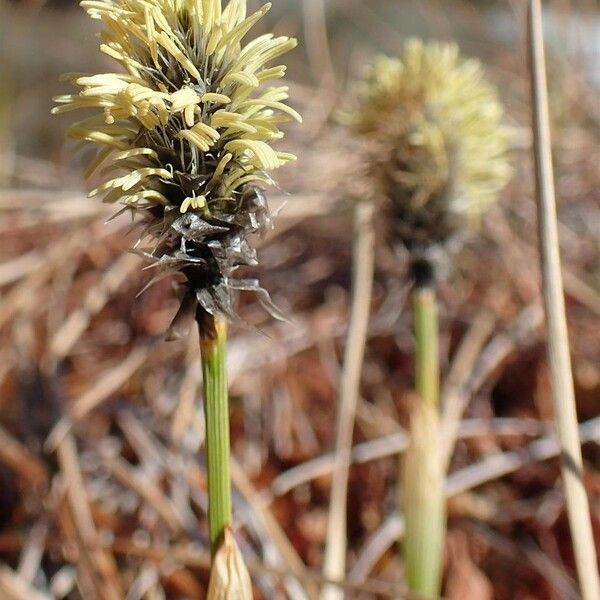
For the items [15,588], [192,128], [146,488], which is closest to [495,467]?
[146,488]

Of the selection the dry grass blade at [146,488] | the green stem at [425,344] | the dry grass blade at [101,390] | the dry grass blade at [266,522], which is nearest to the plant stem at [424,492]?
the green stem at [425,344]

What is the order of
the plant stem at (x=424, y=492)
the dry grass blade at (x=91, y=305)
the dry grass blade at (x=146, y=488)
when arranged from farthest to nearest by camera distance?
1. the dry grass blade at (x=91, y=305)
2. the dry grass blade at (x=146, y=488)
3. the plant stem at (x=424, y=492)

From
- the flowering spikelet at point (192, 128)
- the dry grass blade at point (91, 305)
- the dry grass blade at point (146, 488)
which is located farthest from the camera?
the dry grass blade at point (91, 305)

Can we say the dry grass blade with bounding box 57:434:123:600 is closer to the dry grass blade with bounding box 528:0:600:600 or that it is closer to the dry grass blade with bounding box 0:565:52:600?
the dry grass blade with bounding box 0:565:52:600

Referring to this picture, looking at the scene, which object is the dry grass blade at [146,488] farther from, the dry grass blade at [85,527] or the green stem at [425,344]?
the green stem at [425,344]

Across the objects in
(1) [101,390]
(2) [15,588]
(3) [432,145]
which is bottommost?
(2) [15,588]

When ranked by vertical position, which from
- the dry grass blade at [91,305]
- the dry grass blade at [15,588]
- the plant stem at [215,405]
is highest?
the plant stem at [215,405]

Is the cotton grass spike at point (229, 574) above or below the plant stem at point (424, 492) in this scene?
above

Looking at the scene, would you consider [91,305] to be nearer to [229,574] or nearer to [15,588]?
[15,588]
